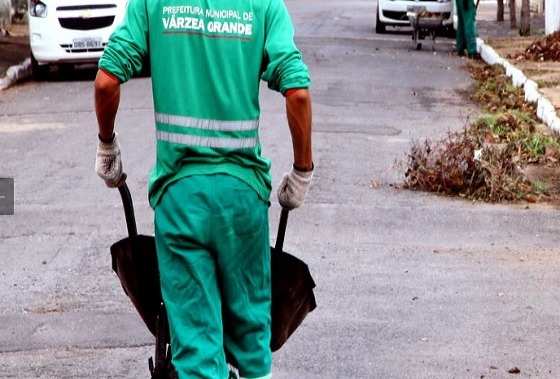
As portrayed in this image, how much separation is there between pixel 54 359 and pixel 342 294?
2.08 metres

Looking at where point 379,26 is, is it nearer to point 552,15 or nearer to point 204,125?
point 552,15

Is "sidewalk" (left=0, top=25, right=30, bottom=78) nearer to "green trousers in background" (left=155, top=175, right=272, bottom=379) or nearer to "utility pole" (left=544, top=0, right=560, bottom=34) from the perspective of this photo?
"utility pole" (left=544, top=0, right=560, bottom=34)

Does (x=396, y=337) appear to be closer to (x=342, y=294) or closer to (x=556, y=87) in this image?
(x=342, y=294)

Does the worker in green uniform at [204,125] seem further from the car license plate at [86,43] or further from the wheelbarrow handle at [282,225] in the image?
the car license plate at [86,43]

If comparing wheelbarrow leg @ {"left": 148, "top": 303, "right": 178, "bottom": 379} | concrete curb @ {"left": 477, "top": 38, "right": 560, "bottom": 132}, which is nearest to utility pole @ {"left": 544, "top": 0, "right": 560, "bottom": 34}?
concrete curb @ {"left": 477, "top": 38, "right": 560, "bottom": 132}

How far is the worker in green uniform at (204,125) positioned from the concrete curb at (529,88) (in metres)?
10.5

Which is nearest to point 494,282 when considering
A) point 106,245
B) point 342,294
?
point 342,294

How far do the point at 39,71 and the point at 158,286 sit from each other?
17.0 meters

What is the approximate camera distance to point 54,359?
7.01 m

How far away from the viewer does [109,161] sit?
5195 millimetres

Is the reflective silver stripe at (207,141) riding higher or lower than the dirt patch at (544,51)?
higher

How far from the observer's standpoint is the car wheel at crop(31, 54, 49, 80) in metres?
21.6

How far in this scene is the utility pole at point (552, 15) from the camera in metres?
25.3

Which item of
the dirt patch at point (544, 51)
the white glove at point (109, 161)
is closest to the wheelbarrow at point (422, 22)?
the dirt patch at point (544, 51)
